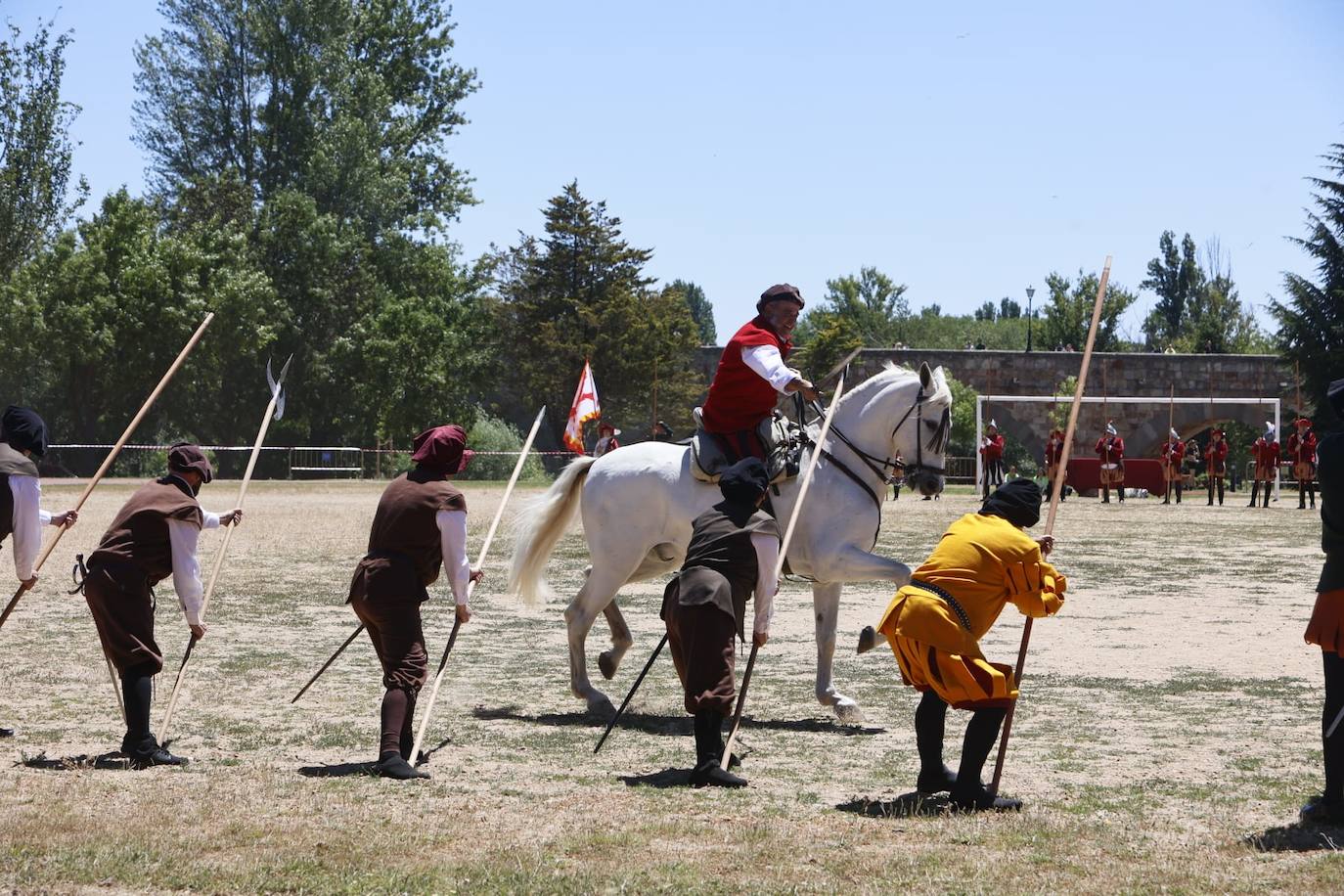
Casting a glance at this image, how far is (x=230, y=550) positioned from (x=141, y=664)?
556 inches

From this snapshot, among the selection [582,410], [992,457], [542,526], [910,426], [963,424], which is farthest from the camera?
[963,424]

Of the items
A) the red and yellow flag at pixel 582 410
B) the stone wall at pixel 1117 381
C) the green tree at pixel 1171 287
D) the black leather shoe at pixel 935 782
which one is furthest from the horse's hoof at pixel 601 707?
the green tree at pixel 1171 287

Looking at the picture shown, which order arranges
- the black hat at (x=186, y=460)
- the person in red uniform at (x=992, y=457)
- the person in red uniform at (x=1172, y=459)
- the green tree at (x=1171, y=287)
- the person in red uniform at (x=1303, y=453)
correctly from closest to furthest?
the black hat at (x=186, y=460)
the person in red uniform at (x=1303, y=453)
the person in red uniform at (x=1172, y=459)
the person in red uniform at (x=992, y=457)
the green tree at (x=1171, y=287)

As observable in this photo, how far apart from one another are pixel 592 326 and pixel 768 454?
50068 millimetres

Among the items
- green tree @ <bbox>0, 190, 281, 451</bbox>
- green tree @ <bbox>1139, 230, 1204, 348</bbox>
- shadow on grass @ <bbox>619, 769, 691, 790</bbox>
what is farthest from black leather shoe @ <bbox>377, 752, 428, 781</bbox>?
green tree @ <bbox>1139, 230, 1204, 348</bbox>

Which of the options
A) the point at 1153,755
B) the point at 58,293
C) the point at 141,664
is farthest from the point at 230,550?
the point at 58,293

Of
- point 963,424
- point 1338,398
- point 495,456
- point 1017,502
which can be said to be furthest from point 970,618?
point 963,424

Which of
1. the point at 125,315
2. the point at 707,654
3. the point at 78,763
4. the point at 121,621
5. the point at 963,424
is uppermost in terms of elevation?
the point at 125,315

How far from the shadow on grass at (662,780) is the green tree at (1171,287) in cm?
9082

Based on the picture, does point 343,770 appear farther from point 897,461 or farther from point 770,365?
point 897,461

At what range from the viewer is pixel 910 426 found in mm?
9930

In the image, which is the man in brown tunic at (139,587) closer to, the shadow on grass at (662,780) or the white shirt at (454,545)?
the white shirt at (454,545)

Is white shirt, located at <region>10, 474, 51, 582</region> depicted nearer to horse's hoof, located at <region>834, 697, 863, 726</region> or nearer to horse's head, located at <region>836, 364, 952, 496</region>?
horse's hoof, located at <region>834, 697, 863, 726</region>

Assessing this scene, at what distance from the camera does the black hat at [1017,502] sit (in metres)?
6.96
